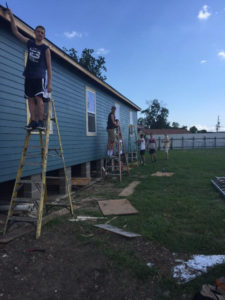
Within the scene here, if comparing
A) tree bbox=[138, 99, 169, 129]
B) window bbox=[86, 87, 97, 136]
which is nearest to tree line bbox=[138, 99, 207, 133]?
tree bbox=[138, 99, 169, 129]

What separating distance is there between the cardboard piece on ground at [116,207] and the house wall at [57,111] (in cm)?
187

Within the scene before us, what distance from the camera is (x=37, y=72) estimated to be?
376 cm

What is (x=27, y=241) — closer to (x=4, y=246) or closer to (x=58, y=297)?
(x=4, y=246)

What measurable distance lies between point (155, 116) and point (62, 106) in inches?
2644

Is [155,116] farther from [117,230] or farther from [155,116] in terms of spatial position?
[117,230]

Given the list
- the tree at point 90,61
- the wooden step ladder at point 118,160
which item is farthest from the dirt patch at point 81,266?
the tree at point 90,61

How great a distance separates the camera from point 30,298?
2.31 metres

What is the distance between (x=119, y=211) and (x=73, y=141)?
3.54m

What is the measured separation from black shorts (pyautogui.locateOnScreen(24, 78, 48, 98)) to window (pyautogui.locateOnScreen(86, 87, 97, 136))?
5.21m

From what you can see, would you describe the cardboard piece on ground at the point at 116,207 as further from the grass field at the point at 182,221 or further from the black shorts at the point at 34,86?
the black shorts at the point at 34,86

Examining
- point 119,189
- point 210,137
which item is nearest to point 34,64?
point 119,189

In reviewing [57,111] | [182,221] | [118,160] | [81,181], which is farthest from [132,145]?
[182,221]

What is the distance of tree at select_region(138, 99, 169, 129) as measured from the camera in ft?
234

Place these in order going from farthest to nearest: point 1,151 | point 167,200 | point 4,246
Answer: point 167,200, point 1,151, point 4,246
